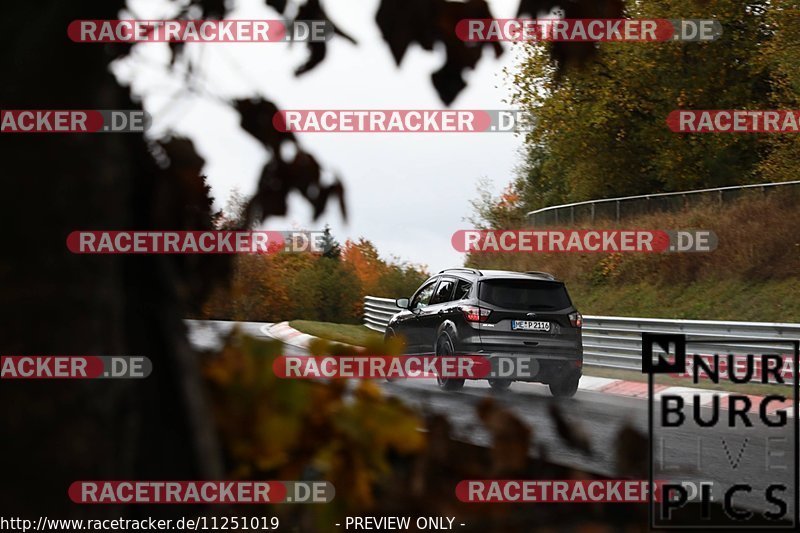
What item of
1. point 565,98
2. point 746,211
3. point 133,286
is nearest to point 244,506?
point 133,286

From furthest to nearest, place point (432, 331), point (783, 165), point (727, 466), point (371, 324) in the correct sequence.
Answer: point (783, 165), point (371, 324), point (432, 331), point (727, 466)

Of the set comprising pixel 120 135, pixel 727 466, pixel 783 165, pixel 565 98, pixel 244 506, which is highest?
pixel 565 98

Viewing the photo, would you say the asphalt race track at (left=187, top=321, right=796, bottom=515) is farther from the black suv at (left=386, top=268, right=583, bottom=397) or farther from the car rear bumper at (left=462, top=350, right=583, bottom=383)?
the black suv at (left=386, top=268, right=583, bottom=397)

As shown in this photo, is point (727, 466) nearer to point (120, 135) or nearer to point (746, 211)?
point (120, 135)

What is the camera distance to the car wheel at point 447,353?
48.3 ft

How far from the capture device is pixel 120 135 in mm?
2287

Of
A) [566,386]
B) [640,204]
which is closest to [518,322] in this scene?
[566,386]

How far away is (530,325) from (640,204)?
16.7 metres

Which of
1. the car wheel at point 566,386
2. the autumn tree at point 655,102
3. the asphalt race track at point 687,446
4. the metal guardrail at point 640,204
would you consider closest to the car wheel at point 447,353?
the asphalt race track at point 687,446

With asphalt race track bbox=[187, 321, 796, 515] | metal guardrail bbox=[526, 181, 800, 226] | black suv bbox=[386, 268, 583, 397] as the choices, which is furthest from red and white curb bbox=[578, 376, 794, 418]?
metal guardrail bbox=[526, 181, 800, 226]

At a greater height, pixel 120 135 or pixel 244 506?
pixel 120 135

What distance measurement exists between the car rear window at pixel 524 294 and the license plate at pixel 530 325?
8.8 inches

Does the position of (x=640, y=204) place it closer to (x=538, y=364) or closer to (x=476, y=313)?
(x=538, y=364)

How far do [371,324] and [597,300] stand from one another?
8.45 m
